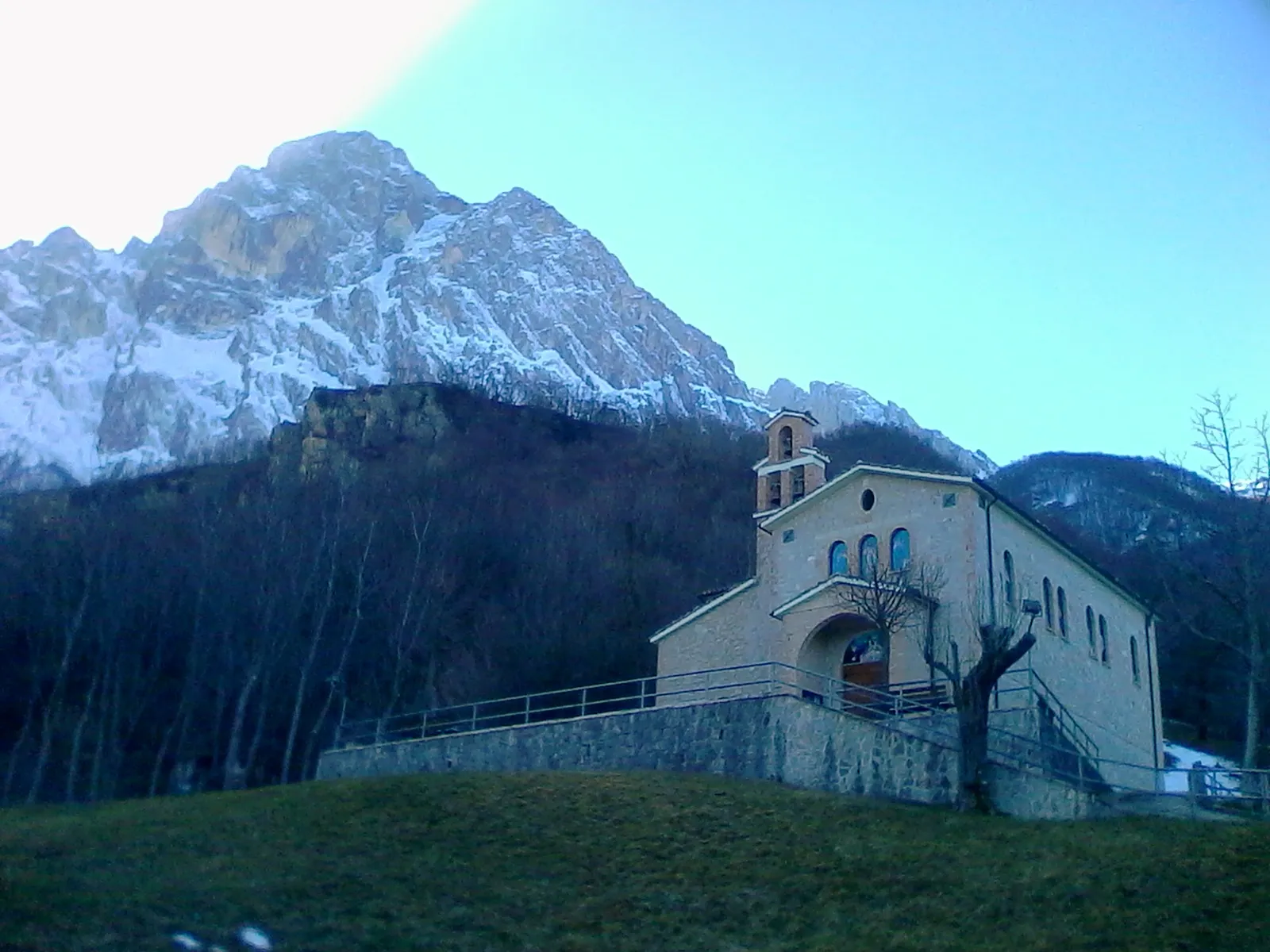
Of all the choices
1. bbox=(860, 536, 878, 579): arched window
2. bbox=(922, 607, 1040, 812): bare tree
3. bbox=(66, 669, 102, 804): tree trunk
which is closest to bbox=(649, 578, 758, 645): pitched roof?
bbox=(860, 536, 878, 579): arched window

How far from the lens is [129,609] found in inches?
1752

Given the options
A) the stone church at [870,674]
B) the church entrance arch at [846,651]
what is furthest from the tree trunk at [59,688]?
the church entrance arch at [846,651]

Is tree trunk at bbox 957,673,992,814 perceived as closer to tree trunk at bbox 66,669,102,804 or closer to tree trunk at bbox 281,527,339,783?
tree trunk at bbox 281,527,339,783

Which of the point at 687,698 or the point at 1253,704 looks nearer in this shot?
the point at 1253,704

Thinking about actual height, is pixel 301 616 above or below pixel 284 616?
above

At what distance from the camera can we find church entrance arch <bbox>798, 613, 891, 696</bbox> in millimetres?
32000

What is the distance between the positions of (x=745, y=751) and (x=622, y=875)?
7087 millimetres

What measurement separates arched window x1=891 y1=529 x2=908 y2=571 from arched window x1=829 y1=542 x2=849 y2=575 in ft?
4.70

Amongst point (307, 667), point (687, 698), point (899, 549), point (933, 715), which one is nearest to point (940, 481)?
point (899, 549)

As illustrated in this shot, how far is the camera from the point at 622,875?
64.9 feet

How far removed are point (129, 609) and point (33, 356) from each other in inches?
4870

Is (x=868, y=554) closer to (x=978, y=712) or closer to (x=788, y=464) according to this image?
(x=788, y=464)

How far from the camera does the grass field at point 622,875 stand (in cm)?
1602

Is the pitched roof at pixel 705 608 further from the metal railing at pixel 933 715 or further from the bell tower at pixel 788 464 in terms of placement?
the bell tower at pixel 788 464
